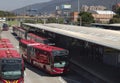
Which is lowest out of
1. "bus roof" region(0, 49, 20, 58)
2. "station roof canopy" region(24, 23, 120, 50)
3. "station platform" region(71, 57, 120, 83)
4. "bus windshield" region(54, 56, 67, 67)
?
"station platform" region(71, 57, 120, 83)

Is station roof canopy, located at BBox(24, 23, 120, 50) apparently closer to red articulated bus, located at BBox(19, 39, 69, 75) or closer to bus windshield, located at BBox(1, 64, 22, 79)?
red articulated bus, located at BBox(19, 39, 69, 75)

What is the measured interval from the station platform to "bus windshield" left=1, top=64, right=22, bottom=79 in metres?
6.84

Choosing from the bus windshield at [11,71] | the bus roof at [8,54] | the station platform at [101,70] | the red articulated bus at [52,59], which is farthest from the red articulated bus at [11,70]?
the station platform at [101,70]

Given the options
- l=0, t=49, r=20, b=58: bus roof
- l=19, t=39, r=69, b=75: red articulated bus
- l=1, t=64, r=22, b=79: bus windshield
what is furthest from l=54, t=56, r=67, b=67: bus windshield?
l=1, t=64, r=22, b=79: bus windshield

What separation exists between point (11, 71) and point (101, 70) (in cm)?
905

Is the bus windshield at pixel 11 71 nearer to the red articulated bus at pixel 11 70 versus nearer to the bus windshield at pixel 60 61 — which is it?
the red articulated bus at pixel 11 70

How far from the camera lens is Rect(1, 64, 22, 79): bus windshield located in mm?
27391

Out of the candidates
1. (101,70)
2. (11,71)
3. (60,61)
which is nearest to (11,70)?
(11,71)

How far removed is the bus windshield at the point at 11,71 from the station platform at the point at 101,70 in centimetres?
684

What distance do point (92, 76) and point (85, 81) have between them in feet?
4.28

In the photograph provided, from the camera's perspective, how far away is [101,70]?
108 ft

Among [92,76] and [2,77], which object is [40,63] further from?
[2,77]

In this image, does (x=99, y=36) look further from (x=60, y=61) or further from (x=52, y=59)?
(x=52, y=59)

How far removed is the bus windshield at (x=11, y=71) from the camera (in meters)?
27.4
